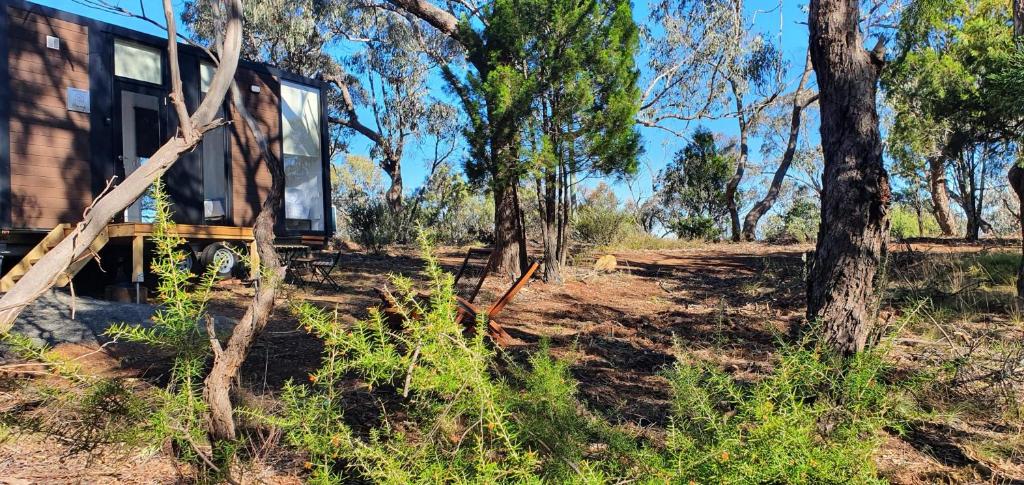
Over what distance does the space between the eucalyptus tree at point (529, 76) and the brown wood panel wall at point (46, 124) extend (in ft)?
14.3

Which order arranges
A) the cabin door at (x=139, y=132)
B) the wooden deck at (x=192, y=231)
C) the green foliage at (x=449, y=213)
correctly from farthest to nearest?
1. the green foliage at (x=449, y=213)
2. the cabin door at (x=139, y=132)
3. the wooden deck at (x=192, y=231)

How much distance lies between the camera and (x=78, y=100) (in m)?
7.65

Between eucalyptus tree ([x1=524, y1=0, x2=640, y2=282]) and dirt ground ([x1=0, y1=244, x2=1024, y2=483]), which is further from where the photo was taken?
eucalyptus tree ([x1=524, y1=0, x2=640, y2=282])

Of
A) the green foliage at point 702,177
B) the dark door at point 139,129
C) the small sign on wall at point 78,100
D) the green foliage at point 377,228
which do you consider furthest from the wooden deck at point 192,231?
the green foliage at point 702,177

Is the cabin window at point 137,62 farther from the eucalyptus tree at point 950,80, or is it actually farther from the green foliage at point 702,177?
the green foliage at point 702,177

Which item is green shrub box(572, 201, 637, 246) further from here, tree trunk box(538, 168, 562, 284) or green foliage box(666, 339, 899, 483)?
green foliage box(666, 339, 899, 483)

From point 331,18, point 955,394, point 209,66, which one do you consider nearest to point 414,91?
point 331,18

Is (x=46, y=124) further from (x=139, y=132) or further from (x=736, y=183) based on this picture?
(x=736, y=183)

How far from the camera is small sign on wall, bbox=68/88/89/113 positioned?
761 centimetres

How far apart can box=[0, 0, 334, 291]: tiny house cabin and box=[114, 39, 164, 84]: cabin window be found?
0.04 ft

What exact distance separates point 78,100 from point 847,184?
26.6ft

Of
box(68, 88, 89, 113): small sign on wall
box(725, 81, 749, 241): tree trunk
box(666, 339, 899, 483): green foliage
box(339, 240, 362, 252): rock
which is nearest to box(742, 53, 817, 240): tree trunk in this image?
box(725, 81, 749, 241): tree trunk

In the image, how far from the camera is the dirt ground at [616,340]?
2.64 metres

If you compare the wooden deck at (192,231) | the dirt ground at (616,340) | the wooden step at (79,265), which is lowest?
the dirt ground at (616,340)
